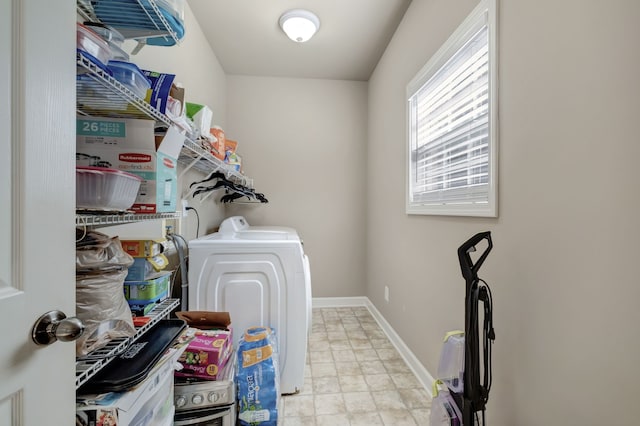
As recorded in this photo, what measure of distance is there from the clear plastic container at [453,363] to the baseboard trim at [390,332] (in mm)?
717

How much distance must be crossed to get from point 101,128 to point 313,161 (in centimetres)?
267

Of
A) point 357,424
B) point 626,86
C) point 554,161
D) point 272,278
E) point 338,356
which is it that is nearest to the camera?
point 626,86

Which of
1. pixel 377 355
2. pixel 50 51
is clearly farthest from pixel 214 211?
pixel 50 51

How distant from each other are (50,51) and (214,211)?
2.41m

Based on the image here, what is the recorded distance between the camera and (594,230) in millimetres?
809

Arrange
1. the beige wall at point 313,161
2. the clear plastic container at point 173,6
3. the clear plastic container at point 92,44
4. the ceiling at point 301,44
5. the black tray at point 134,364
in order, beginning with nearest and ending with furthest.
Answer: the clear plastic container at point 92,44 < the black tray at point 134,364 < the clear plastic container at point 173,6 < the ceiling at point 301,44 < the beige wall at point 313,161

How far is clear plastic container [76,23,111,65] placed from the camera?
646mm

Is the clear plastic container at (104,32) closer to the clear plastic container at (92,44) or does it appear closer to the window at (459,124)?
the clear plastic container at (92,44)

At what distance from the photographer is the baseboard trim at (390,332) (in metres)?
1.86

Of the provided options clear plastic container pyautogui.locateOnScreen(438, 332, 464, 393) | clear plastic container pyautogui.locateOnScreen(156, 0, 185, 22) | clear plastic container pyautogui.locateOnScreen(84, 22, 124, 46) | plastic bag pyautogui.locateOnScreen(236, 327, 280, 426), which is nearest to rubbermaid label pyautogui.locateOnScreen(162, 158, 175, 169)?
clear plastic container pyautogui.locateOnScreen(84, 22, 124, 46)

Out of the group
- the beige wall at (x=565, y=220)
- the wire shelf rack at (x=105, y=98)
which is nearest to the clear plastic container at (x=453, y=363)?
the beige wall at (x=565, y=220)

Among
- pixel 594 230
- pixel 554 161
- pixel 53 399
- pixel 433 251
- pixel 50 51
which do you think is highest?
pixel 50 51

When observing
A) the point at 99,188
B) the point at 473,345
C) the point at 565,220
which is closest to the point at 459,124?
the point at 565,220

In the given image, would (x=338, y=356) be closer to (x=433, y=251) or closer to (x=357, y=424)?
(x=357, y=424)
